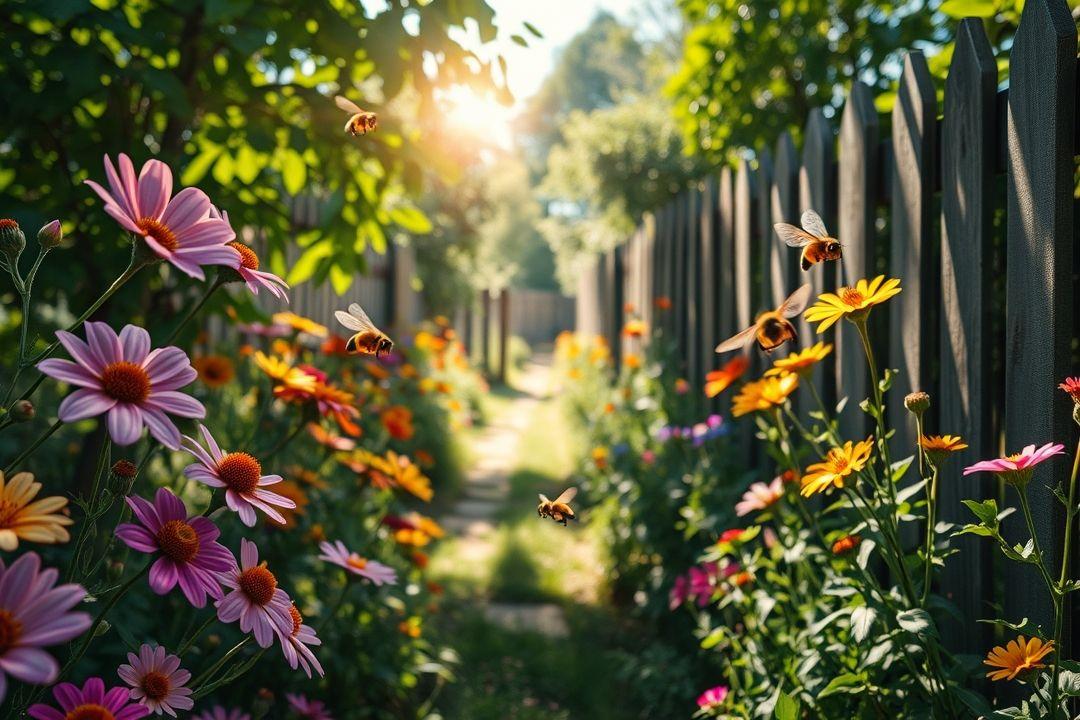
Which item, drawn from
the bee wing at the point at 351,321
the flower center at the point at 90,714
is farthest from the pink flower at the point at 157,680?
the bee wing at the point at 351,321

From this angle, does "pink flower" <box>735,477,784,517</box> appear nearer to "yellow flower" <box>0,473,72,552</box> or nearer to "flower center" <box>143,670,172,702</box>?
"flower center" <box>143,670,172,702</box>

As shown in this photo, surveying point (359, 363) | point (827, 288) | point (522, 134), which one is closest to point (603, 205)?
point (359, 363)

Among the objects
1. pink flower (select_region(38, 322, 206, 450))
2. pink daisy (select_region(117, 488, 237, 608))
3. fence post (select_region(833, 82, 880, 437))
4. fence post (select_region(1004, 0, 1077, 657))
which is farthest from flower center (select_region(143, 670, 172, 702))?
fence post (select_region(833, 82, 880, 437))

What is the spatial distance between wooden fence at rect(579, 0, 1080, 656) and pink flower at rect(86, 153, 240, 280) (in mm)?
1300

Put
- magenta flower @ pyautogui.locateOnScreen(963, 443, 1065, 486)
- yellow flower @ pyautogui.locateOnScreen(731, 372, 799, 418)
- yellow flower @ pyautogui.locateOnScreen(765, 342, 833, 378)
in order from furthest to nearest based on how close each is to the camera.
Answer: yellow flower @ pyautogui.locateOnScreen(731, 372, 799, 418), yellow flower @ pyautogui.locateOnScreen(765, 342, 833, 378), magenta flower @ pyautogui.locateOnScreen(963, 443, 1065, 486)

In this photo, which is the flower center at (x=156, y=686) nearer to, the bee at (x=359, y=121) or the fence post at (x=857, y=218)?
the bee at (x=359, y=121)

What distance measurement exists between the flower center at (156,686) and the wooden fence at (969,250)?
1241 mm

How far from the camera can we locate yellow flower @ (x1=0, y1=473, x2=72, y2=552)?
2.33 ft

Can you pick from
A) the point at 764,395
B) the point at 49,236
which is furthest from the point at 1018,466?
the point at 49,236

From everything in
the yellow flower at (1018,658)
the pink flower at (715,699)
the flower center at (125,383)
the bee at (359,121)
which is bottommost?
the pink flower at (715,699)

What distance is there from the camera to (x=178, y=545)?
0.90 m

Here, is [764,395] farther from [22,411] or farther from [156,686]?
[22,411]

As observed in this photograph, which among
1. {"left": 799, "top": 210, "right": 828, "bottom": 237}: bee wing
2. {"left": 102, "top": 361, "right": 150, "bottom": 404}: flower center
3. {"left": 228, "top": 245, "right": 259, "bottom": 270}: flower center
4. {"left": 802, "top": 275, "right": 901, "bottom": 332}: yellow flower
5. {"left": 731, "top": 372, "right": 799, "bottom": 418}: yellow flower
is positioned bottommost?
{"left": 731, "top": 372, "right": 799, "bottom": 418}: yellow flower

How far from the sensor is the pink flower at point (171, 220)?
2.83ft
